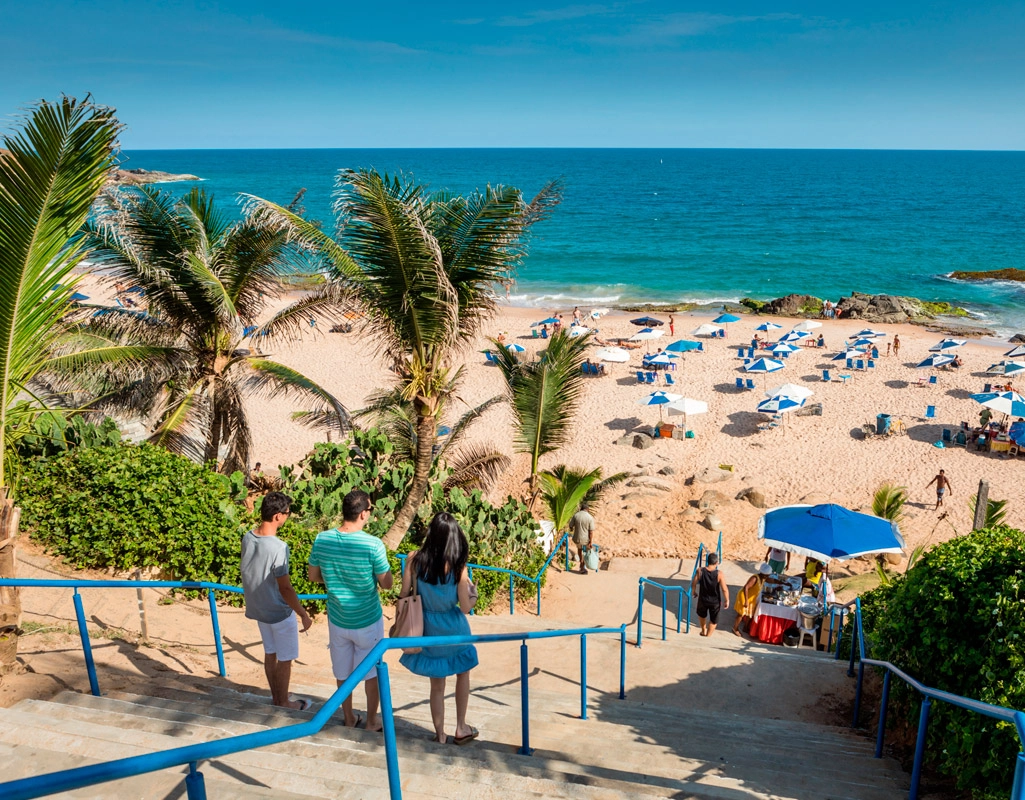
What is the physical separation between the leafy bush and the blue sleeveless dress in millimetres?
2504

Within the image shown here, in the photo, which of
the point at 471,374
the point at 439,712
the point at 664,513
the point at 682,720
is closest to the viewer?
the point at 439,712

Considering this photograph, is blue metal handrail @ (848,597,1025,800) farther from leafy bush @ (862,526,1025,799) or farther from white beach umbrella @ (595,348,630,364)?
white beach umbrella @ (595,348,630,364)

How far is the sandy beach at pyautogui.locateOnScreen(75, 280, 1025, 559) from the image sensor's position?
16672 mm

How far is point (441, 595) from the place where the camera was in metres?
3.85

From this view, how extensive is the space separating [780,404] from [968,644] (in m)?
18.9

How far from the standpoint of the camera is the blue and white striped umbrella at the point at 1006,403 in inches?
813

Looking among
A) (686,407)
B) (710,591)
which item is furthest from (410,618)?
(686,407)

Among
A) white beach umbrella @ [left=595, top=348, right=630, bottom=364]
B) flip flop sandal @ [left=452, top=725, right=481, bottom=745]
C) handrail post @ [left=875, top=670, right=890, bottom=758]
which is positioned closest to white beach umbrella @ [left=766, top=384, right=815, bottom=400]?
white beach umbrella @ [left=595, top=348, right=630, bottom=364]

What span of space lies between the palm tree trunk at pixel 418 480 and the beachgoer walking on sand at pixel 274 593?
16.0 feet

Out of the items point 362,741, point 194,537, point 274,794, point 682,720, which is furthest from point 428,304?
point 274,794

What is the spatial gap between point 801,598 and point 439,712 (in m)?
7.65

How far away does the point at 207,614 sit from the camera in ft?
22.6

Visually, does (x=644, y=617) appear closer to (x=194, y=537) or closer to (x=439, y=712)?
(x=194, y=537)

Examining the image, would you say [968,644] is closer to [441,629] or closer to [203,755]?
[441,629]
